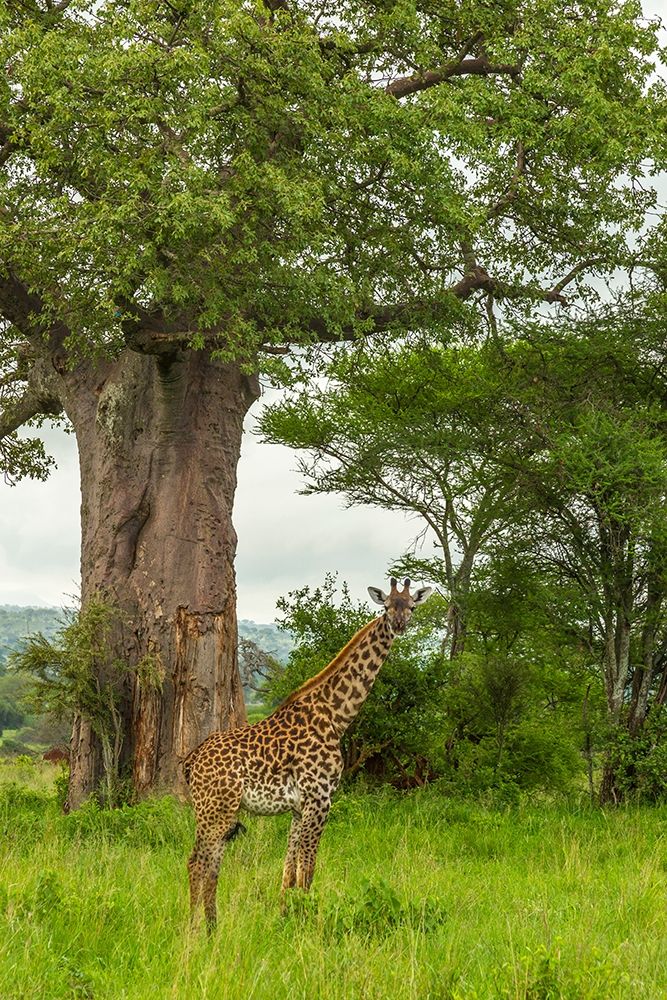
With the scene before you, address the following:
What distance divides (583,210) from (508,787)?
336 inches

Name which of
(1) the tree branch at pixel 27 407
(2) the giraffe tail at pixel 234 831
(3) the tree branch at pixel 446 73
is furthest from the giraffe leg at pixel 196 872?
(3) the tree branch at pixel 446 73

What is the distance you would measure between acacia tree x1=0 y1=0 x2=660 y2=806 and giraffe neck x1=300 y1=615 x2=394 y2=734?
4897 mm

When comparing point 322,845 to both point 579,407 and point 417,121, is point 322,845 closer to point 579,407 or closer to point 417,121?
point 579,407

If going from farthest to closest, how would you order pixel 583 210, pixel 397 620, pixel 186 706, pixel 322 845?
pixel 583 210
pixel 186 706
pixel 322 845
pixel 397 620

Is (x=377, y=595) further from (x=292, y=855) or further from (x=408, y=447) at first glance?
(x=408, y=447)

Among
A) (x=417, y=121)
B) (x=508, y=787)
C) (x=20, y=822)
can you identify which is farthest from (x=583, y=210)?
(x=20, y=822)

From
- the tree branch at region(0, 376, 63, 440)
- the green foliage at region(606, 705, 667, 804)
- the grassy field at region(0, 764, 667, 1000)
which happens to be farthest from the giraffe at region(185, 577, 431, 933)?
the tree branch at region(0, 376, 63, 440)

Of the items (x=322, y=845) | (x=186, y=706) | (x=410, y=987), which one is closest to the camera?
(x=410, y=987)

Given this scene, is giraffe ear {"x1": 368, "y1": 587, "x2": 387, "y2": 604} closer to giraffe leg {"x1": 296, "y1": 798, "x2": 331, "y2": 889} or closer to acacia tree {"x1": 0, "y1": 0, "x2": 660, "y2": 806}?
giraffe leg {"x1": 296, "y1": 798, "x2": 331, "y2": 889}

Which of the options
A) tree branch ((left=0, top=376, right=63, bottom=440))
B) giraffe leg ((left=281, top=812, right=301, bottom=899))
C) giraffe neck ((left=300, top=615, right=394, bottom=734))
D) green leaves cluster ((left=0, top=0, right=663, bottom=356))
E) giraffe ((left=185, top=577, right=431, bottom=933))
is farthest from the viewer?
tree branch ((left=0, top=376, right=63, bottom=440))

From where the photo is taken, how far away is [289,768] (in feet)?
27.3

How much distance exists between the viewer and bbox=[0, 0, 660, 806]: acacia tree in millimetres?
12430

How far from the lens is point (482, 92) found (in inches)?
552

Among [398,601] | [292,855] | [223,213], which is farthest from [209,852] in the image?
[223,213]
